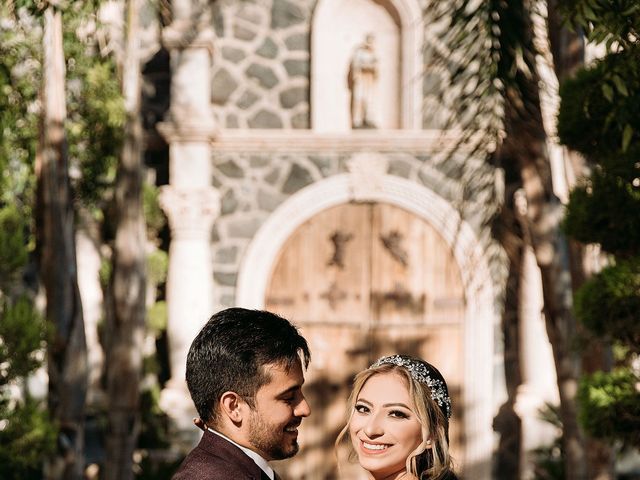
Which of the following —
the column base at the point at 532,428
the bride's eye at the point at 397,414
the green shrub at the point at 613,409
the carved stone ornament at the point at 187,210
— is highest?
the carved stone ornament at the point at 187,210

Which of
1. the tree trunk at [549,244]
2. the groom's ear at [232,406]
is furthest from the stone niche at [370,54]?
the groom's ear at [232,406]

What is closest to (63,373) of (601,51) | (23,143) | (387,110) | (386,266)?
(23,143)

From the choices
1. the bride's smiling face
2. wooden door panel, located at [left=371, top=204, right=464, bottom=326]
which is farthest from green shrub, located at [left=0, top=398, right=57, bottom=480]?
wooden door panel, located at [left=371, top=204, right=464, bottom=326]

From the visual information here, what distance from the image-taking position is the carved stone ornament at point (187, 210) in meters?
11.7

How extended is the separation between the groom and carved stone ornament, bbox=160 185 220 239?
8.91m

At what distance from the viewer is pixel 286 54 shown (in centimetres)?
1244

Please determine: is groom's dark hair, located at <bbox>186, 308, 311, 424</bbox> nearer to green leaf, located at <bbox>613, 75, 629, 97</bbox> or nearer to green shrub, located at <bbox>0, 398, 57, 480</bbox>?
green leaf, located at <bbox>613, 75, 629, 97</bbox>

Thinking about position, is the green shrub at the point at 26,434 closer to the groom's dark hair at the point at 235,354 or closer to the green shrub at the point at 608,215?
the green shrub at the point at 608,215

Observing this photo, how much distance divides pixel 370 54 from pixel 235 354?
32.4ft

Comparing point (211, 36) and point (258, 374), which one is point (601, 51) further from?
point (258, 374)

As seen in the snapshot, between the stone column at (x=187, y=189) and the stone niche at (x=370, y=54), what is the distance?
141 centimetres

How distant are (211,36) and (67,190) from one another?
197 inches

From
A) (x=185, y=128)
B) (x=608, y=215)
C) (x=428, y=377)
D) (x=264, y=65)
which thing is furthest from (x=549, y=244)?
(x=264, y=65)

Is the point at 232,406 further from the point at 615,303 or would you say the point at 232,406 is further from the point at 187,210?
the point at 187,210
